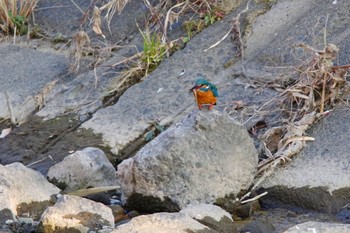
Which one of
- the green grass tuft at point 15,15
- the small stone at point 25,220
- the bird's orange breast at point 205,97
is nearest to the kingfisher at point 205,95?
the bird's orange breast at point 205,97

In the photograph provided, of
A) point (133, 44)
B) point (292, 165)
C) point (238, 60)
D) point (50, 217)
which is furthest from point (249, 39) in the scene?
point (50, 217)

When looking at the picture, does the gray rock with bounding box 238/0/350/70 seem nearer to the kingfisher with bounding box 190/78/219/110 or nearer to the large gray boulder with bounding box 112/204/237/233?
the kingfisher with bounding box 190/78/219/110

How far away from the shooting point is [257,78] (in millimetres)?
7301

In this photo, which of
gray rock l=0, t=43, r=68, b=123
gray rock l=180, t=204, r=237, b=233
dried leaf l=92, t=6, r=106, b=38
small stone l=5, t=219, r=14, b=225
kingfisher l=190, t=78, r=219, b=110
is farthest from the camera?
dried leaf l=92, t=6, r=106, b=38

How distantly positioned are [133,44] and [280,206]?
2519 mm

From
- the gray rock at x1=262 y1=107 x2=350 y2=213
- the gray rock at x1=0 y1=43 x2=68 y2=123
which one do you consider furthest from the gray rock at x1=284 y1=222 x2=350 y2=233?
the gray rock at x1=0 y1=43 x2=68 y2=123

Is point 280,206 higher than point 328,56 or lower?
lower

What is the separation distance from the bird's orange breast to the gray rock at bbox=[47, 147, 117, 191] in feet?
2.34

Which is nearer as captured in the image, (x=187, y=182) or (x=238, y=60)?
(x=187, y=182)

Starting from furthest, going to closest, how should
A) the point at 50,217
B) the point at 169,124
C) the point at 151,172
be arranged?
the point at 169,124 < the point at 151,172 < the point at 50,217

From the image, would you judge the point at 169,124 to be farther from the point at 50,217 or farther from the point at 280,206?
the point at 50,217

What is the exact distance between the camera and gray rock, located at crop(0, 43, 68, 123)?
25.6 ft

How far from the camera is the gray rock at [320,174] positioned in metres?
6.03

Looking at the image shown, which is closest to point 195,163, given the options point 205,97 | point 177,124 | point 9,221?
point 177,124
